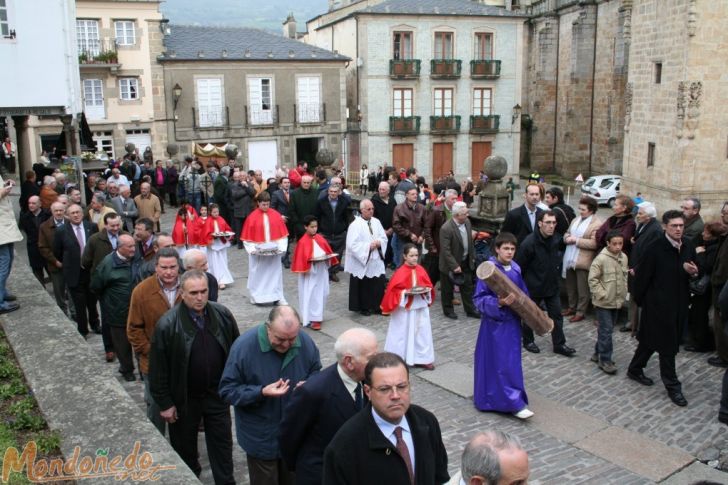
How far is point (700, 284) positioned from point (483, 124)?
31643 mm

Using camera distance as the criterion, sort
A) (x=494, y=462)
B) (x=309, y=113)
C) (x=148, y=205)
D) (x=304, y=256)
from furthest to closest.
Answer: (x=309, y=113), (x=148, y=205), (x=304, y=256), (x=494, y=462)

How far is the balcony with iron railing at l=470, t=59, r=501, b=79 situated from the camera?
39219mm

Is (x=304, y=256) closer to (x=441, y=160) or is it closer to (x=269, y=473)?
(x=269, y=473)

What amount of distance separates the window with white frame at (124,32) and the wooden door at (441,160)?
16793 millimetres

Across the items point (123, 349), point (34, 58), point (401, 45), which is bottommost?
point (123, 349)

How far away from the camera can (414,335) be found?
9.16 m

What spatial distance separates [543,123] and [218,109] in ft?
67.9

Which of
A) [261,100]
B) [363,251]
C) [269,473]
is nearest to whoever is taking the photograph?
[269,473]

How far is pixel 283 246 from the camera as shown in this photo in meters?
12.1

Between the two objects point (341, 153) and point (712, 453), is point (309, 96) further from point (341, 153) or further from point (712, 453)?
point (712, 453)

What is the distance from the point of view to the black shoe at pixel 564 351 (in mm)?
9523

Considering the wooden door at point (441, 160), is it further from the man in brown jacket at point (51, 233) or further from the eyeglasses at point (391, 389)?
the eyeglasses at point (391, 389)

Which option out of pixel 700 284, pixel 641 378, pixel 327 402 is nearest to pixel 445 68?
pixel 700 284

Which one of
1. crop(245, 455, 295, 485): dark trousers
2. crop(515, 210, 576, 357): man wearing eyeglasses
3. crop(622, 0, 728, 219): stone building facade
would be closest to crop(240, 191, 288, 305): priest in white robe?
crop(515, 210, 576, 357): man wearing eyeglasses
